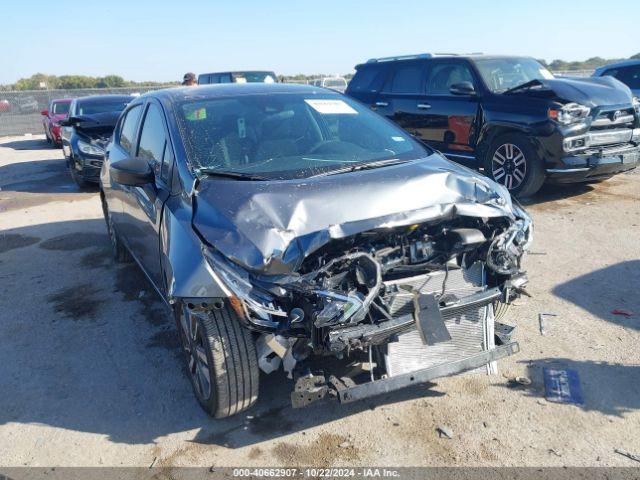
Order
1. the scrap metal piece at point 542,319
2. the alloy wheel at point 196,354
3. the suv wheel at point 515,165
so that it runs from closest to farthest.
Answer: the alloy wheel at point 196,354
the scrap metal piece at point 542,319
the suv wheel at point 515,165

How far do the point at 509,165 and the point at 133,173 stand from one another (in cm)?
551

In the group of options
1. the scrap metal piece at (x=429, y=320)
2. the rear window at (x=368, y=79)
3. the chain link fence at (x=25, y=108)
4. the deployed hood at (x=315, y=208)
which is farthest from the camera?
the chain link fence at (x=25, y=108)

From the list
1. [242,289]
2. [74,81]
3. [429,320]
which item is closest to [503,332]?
[429,320]

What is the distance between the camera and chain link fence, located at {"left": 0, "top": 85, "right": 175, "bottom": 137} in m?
25.6

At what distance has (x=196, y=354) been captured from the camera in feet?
10.5

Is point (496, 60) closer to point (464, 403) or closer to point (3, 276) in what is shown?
point (464, 403)

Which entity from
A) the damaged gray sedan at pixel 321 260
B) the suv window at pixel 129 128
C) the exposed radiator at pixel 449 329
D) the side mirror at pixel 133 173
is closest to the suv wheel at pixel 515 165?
the damaged gray sedan at pixel 321 260

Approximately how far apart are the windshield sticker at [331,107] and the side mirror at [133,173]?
1.37 meters

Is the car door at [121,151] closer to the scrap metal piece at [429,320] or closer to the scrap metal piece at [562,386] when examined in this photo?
the scrap metal piece at [429,320]

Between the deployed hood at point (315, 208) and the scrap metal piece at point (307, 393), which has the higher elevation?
the deployed hood at point (315, 208)

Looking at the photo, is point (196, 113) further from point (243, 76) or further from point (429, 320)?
point (243, 76)

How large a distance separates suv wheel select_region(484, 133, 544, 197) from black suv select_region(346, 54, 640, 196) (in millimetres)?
13

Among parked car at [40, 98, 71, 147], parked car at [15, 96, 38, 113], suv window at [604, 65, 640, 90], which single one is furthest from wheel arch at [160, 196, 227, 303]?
parked car at [15, 96, 38, 113]

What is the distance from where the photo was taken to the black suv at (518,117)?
23.0 ft
